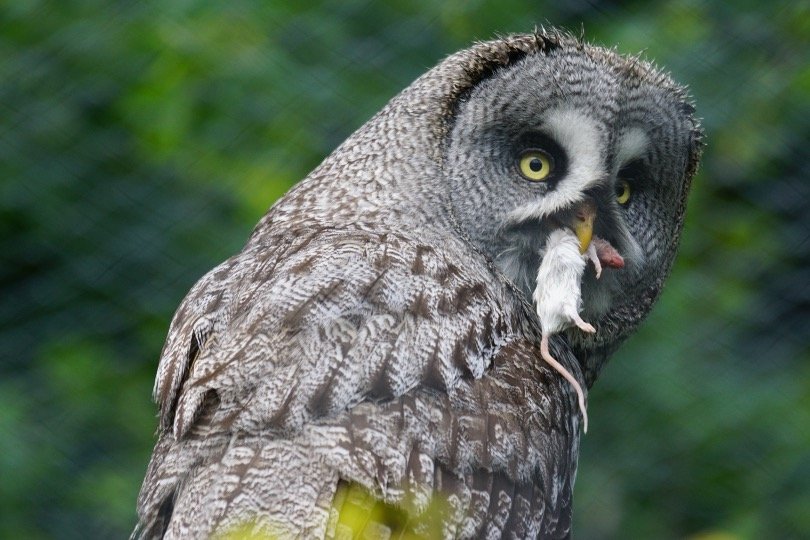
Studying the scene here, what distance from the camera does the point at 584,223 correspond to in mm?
1737

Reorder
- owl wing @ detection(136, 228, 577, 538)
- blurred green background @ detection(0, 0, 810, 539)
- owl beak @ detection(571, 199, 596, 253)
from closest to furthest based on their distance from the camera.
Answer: owl wing @ detection(136, 228, 577, 538) → owl beak @ detection(571, 199, 596, 253) → blurred green background @ detection(0, 0, 810, 539)

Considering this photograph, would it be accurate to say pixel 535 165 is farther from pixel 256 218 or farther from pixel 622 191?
pixel 256 218

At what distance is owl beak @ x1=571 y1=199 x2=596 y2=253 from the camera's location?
5.70 ft

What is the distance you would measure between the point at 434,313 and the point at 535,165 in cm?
34

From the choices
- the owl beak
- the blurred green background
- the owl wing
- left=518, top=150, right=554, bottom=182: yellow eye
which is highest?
the blurred green background

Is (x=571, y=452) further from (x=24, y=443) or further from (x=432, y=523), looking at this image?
(x=24, y=443)

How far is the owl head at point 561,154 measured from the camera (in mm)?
1747

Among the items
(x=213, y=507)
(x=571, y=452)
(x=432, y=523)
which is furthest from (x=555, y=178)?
(x=213, y=507)

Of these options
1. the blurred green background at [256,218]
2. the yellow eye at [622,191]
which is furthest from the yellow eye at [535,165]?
the blurred green background at [256,218]

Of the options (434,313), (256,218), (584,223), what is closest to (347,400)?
(434,313)

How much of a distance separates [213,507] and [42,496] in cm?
156

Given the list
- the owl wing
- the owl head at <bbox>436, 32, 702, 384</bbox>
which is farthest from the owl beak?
the owl wing

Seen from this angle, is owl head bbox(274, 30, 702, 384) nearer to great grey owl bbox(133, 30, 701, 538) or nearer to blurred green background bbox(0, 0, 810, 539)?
great grey owl bbox(133, 30, 701, 538)

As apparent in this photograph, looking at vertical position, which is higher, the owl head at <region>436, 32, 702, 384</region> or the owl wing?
the owl head at <region>436, 32, 702, 384</region>
